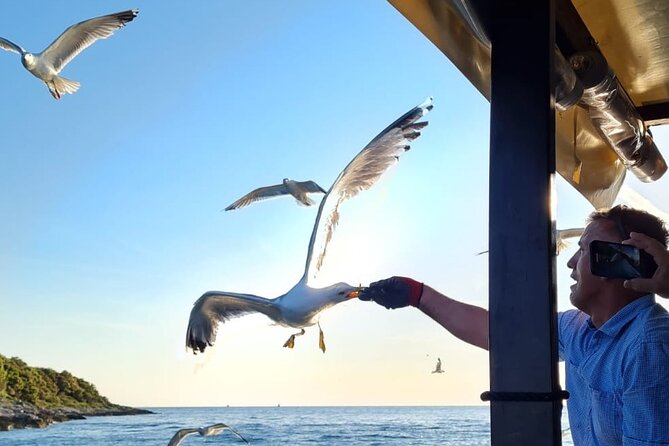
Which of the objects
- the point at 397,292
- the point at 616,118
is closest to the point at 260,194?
the point at 616,118

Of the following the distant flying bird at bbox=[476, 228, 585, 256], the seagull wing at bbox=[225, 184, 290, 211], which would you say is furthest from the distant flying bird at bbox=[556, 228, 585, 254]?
the seagull wing at bbox=[225, 184, 290, 211]

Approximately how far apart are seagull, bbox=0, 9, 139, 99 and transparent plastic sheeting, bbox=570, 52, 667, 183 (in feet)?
22.1

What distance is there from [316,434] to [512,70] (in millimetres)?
27909

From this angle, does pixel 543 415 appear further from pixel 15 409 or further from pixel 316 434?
pixel 15 409

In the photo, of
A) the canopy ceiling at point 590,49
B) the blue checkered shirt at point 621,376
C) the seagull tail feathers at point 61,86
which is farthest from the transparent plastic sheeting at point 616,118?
the seagull tail feathers at point 61,86

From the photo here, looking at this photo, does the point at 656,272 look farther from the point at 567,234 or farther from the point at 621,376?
the point at 567,234

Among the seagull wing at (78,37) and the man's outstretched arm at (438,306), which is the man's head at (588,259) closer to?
the man's outstretched arm at (438,306)

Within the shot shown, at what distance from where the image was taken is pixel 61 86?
8.40 m

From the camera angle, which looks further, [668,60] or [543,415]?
[668,60]

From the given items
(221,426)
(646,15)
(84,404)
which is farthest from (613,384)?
(84,404)

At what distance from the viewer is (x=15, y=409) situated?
38.8 metres

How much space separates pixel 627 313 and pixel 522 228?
0.24m

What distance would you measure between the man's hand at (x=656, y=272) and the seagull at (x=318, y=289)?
1297 millimetres

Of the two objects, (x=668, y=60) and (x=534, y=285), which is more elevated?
(x=668, y=60)
